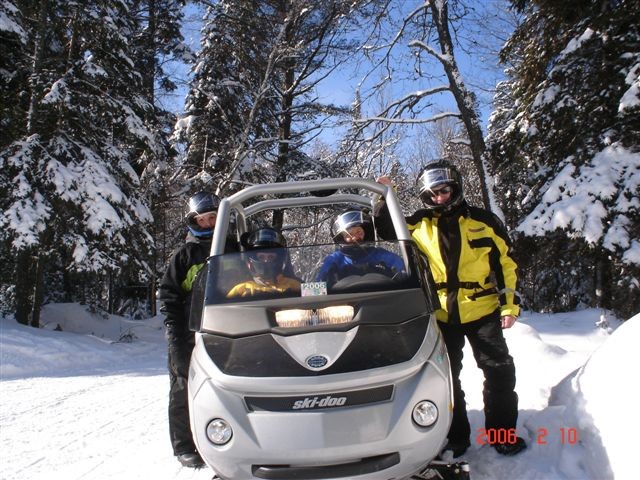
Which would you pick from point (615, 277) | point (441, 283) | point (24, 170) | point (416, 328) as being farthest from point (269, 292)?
point (24, 170)

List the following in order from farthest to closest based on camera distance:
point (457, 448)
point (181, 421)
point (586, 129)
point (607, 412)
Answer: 1. point (586, 129)
2. point (181, 421)
3. point (457, 448)
4. point (607, 412)

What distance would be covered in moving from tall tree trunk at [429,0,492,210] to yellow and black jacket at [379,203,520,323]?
25.0 ft

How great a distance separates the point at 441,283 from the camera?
3.74 meters

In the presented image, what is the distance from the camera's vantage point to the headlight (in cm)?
274

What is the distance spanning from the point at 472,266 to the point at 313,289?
1.38 metres

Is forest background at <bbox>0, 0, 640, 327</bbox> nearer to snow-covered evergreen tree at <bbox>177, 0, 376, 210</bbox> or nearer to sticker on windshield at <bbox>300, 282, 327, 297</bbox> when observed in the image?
snow-covered evergreen tree at <bbox>177, 0, 376, 210</bbox>

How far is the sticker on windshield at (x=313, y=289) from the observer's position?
2866 mm

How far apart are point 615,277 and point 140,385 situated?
28.8 ft

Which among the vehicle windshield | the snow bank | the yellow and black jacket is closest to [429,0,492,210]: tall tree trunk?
the yellow and black jacket

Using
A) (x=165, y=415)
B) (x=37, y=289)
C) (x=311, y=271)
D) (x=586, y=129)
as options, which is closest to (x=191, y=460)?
(x=311, y=271)

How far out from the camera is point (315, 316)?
9.05ft

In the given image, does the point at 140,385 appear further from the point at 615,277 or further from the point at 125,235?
the point at 615,277

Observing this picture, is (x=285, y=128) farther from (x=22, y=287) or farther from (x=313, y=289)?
(x=313, y=289)

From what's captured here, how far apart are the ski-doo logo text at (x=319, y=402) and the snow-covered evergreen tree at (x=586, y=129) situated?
315 inches
